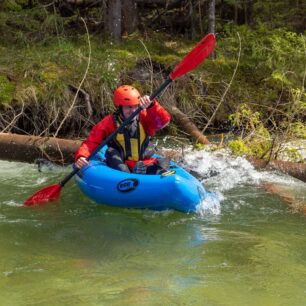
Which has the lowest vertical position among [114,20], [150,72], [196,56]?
[150,72]

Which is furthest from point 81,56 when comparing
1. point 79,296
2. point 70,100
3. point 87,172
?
point 79,296

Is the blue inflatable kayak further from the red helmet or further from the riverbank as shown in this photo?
the riverbank

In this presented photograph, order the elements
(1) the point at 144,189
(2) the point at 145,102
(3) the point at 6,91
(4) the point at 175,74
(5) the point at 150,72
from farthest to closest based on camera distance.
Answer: (5) the point at 150,72 → (3) the point at 6,91 → (4) the point at 175,74 → (2) the point at 145,102 → (1) the point at 144,189

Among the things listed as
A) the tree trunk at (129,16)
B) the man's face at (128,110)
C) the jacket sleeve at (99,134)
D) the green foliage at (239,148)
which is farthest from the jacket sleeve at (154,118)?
the tree trunk at (129,16)

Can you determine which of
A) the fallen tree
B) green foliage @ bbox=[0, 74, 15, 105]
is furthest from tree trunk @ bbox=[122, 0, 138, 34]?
the fallen tree

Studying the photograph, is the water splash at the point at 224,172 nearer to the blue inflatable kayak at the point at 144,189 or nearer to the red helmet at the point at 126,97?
the blue inflatable kayak at the point at 144,189

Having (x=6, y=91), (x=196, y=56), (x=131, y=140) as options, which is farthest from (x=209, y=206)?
(x=6, y=91)

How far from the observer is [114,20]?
32.9 feet

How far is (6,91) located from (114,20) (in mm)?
3430

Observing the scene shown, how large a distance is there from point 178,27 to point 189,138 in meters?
5.55

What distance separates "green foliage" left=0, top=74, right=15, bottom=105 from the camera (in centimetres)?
721

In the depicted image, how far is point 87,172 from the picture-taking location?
4586 mm

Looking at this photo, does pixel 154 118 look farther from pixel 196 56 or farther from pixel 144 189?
pixel 144 189

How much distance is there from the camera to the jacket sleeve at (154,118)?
4711 mm
